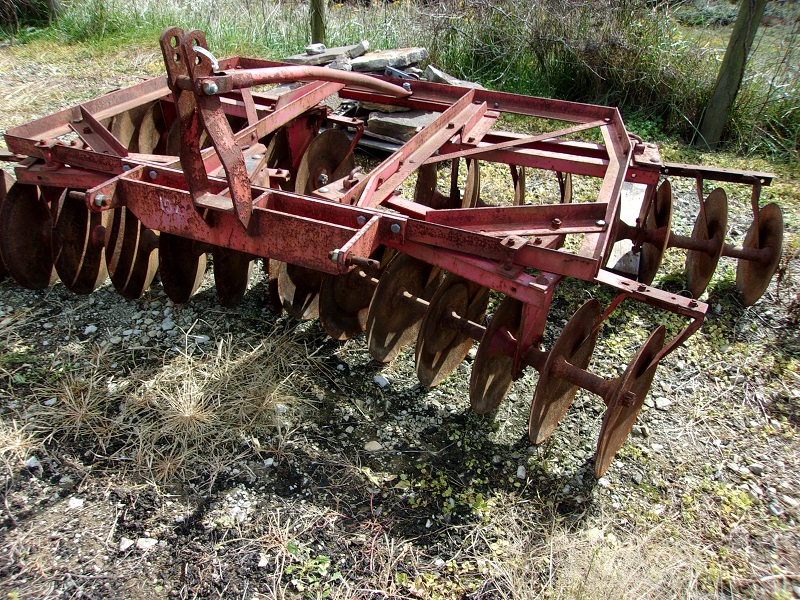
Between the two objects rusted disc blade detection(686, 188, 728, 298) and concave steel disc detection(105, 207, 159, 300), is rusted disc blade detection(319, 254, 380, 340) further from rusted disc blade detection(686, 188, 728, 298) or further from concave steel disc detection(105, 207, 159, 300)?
rusted disc blade detection(686, 188, 728, 298)

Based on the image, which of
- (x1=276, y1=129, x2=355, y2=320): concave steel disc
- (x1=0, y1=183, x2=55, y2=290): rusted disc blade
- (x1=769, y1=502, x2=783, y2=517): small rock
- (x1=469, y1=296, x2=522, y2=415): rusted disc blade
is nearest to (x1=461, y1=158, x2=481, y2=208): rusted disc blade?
(x1=276, y1=129, x2=355, y2=320): concave steel disc

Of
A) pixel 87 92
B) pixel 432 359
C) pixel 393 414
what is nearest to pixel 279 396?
pixel 393 414

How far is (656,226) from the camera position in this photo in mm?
3793

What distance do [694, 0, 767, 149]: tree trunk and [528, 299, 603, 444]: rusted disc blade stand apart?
3536 millimetres

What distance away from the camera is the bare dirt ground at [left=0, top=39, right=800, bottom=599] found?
218 centimetres

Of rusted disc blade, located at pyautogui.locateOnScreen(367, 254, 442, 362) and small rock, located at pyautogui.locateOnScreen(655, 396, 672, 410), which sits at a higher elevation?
rusted disc blade, located at pyautogui.locateOnScreen(367, 254, 442, 362)

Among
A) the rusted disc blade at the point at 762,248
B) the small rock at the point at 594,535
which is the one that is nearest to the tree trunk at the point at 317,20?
the rusted disc blade at the point at 762,248

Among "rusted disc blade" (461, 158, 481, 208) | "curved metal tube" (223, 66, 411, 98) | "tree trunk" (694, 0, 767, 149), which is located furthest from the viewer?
"tree trunk" (694, 0, 767, 149)

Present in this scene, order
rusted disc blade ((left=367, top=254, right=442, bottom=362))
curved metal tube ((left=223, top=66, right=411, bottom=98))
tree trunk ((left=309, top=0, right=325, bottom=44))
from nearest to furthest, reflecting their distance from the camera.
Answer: curved metal tube ((left=223, top=66, right=411, bottom=98))
rusted disc blade ((left=367, top=254, right=442, bottom=362))
tree trunk ((left=309, top=0, right=325, bottom=44))

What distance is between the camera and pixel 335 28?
661 cm

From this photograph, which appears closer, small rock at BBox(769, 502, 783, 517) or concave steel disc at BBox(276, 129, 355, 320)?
small rock at BBox(769, 502, 783, 517)

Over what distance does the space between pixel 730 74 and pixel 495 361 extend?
12.7ft

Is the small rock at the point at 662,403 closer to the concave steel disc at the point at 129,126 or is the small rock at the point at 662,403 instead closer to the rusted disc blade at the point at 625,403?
the rusted disc blade at the point at 625,403

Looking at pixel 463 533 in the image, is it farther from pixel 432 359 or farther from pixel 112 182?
pixel 112 182
